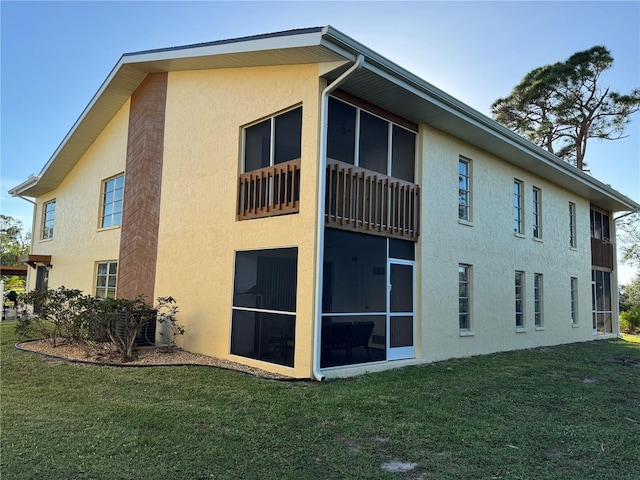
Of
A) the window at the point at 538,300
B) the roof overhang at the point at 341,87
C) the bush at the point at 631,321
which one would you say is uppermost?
the roof overhang at the point at 341,87

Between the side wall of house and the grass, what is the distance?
78.5 inches

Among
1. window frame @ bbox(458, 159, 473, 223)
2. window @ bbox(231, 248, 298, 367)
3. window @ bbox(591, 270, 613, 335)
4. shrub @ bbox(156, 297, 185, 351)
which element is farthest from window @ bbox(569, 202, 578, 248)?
shrub @ bbox(156, 297, 185, 351)

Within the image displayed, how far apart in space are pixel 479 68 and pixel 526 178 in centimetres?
351

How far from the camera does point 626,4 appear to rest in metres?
11.6

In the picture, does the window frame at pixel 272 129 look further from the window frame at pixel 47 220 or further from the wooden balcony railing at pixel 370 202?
the window frame at pixel 47 220

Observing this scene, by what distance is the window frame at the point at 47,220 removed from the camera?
61.6 ft

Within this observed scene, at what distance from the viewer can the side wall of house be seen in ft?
34.0

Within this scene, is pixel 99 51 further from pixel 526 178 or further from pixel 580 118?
pixel 580 118

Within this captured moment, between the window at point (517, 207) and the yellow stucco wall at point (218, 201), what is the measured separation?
792 centimetres

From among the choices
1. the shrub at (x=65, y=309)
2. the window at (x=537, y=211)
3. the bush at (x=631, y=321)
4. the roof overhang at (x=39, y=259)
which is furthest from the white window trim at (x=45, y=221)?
the bush at (x=631, y=321)

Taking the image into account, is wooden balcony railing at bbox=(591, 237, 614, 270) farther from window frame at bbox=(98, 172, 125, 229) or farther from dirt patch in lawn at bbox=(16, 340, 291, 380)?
window frame at bbox=(98, 172, 125, 229)

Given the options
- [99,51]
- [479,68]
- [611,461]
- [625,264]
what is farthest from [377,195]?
[625,264]

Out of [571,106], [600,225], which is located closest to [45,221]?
[600,225]

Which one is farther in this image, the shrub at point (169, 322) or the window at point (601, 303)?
the window at point (601, 303)
